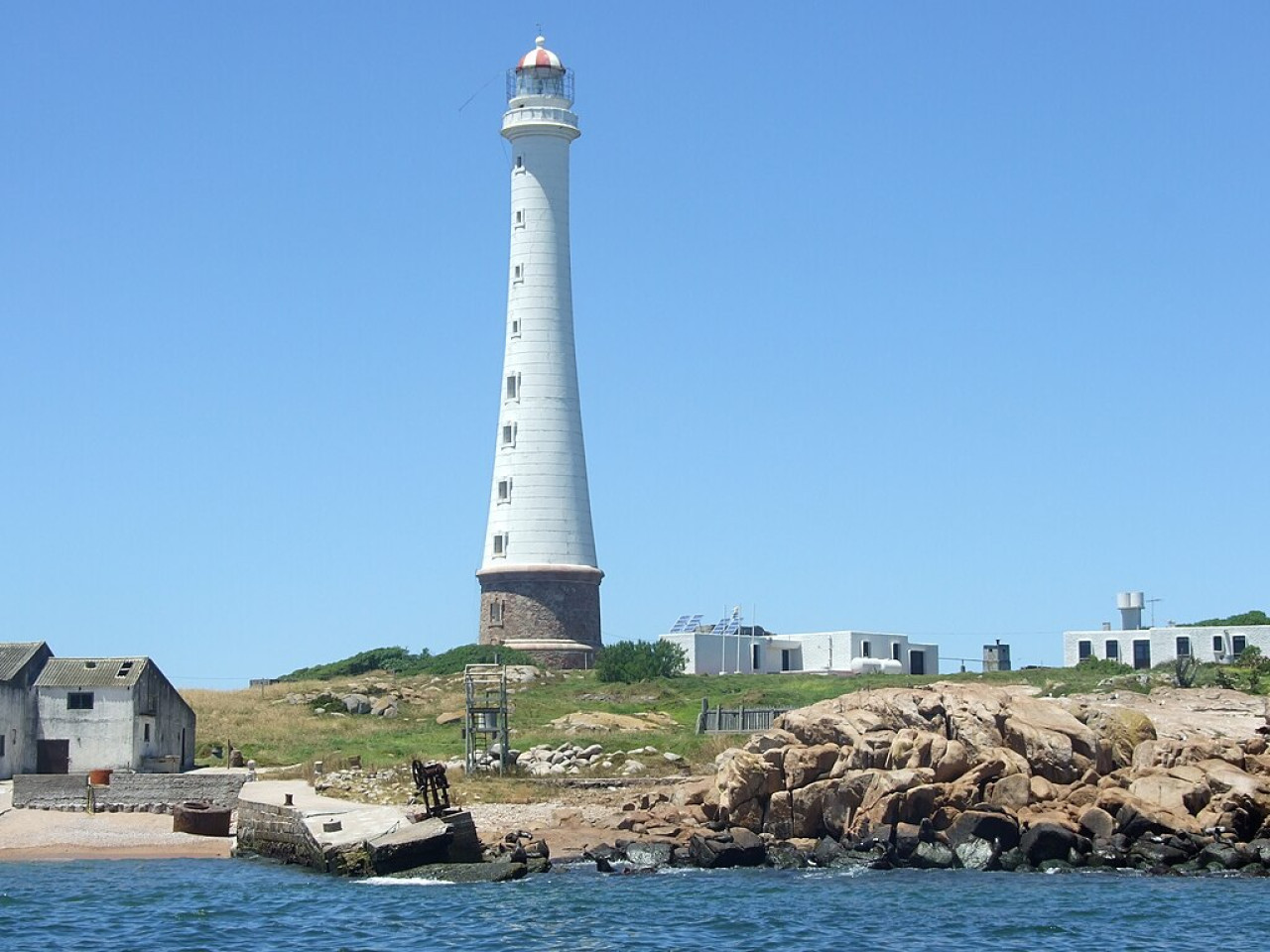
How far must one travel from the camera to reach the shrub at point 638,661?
65.0 m

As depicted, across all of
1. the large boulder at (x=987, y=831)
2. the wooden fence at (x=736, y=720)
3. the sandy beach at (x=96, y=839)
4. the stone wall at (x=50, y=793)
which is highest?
the wooden fence at (x=736, y=720)

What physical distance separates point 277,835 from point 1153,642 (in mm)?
41545

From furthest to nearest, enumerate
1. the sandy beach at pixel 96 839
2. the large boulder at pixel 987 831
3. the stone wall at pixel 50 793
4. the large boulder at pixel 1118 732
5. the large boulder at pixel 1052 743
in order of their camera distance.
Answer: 1. the stone wall at pixel 50 793
2. the sandy beach at pixel 96 839
3. the large boulder at pixel 1118 732
4. the large boulder at pixel 1052 743
5. the large boulder at pixel 987 831

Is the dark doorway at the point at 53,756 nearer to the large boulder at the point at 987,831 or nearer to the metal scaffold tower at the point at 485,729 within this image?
the metal scaffold tower at the point at 485,729

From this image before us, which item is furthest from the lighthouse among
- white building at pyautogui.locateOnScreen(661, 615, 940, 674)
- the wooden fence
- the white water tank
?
the wooden fence

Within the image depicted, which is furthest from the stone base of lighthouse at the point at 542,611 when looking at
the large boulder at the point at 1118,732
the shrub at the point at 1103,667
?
the large boulder at the point at 1118,732

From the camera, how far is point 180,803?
42.5m

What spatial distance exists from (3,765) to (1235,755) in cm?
2889

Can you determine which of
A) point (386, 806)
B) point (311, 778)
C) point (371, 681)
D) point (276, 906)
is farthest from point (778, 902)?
point (371, 681)

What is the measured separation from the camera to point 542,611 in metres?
66.8

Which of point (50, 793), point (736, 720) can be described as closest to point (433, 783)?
point (50, 793)

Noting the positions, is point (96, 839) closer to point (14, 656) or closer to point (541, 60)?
point (14, 656)

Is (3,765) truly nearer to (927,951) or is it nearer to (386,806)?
(386,806)

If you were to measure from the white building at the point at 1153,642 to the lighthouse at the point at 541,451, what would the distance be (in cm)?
1962
